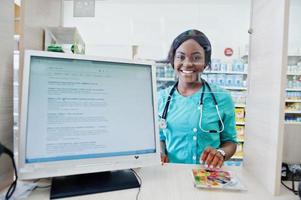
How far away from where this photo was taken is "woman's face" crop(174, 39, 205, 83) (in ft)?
4.20

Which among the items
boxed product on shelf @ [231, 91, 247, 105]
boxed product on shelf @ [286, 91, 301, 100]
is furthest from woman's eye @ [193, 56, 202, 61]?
boxed product on shelf @ [286, 91, 301, 100]

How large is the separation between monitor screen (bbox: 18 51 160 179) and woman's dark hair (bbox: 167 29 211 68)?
1.98ft

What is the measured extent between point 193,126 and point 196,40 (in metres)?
0.52

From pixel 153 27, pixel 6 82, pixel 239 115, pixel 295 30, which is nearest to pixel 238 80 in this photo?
pixel 239 115

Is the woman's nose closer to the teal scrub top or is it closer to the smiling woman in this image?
the smiling woman

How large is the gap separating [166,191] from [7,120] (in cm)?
58

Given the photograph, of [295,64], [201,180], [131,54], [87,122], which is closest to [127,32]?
[131,54]

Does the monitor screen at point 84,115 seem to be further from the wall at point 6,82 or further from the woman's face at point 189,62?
the woman's face at point 189,62

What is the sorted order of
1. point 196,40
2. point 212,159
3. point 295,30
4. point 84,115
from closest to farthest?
point 84,115 < point 212,159 < point 196,40 < point 295,30

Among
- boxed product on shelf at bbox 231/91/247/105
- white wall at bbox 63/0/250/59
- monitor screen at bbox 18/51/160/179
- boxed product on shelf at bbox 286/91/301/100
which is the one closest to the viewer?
monitor screen at bbox 18/51/160/179

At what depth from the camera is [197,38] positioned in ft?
4.44

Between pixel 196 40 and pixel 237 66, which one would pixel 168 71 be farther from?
pixel 237 66

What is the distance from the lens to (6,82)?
74 centimetres

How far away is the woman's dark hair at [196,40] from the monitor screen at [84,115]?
602mm
